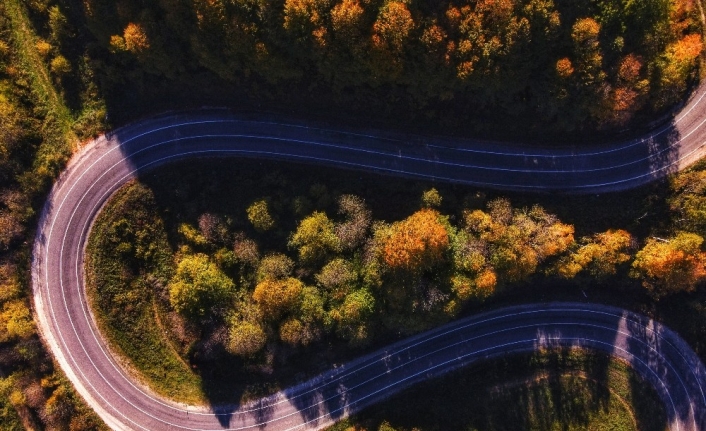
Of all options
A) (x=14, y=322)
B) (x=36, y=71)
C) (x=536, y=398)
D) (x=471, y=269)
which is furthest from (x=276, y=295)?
(x=36, y=71)

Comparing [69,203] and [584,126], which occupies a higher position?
[584,126]

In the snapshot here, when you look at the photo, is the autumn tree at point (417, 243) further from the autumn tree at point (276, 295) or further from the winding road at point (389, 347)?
the autumn tree at point (276, 295)

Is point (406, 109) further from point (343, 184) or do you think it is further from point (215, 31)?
point (215, 31)

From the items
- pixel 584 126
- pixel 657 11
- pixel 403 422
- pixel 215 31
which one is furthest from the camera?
pixel 403 422

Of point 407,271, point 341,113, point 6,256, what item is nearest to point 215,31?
point 341,113

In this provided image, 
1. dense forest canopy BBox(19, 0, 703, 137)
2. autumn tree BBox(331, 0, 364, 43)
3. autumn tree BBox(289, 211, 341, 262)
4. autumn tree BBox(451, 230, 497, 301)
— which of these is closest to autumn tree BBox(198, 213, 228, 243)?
autumn tree BBox(289, 211, 341, 262)

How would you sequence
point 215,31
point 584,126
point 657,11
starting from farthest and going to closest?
point 584,126, point 215,31, point 657,11
